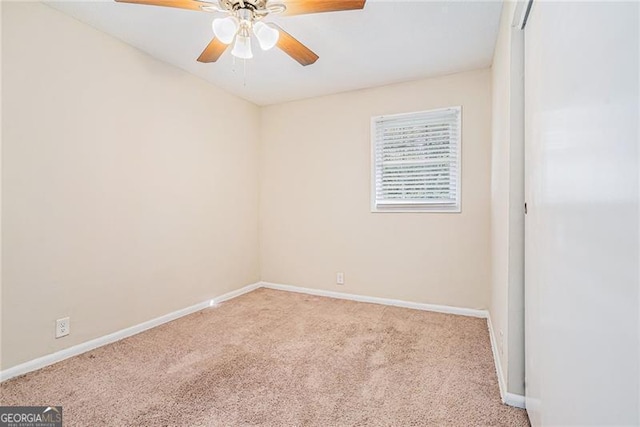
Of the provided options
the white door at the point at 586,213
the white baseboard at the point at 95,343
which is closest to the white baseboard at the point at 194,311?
the white baseboard at the point at 95,343

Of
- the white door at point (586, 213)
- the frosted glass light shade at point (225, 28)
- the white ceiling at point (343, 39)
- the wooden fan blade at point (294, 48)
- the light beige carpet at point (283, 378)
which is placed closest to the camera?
the white door at point (586, 213)

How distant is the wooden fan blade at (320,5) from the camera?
1.64m

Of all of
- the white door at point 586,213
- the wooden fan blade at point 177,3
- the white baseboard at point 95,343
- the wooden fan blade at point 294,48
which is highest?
the wooden fan blade at point 177,3

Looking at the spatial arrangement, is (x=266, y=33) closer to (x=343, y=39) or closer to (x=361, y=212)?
(x=343, y=39)

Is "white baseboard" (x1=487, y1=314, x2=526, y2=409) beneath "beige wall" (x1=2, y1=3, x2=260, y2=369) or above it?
beneath

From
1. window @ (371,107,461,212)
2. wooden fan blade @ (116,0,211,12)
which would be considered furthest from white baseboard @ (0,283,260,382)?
wooden fan blade @ (116,0,211,12)

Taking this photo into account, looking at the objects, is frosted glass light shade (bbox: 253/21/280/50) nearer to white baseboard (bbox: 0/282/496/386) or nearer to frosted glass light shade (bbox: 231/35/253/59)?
frosted glass light shade (bbox: 231/35/253/59)

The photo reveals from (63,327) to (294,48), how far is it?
2484 millimetres

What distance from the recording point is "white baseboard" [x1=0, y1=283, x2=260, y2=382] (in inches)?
78.6

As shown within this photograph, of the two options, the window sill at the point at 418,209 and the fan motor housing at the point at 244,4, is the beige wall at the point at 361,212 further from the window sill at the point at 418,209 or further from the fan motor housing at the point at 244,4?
the fan motor housing at the point at 244,4

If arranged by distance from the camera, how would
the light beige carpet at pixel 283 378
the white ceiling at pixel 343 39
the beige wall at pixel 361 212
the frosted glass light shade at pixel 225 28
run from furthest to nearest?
the beige wall at pixel 361 212, the white ceiling at pixel 343 39, the frosted glass light shade at pixel 225 28, the light beige carpet at pixel 283 378

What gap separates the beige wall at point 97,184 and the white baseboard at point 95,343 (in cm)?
4

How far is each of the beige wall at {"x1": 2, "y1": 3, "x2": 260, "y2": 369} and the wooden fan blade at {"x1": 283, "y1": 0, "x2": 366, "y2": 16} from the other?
1.64 meters

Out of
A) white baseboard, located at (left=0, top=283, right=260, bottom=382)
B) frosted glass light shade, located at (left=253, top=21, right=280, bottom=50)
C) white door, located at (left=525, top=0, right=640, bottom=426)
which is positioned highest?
frosted glass light shade, located at (left=253, top=21, right=280, bottom=50)
